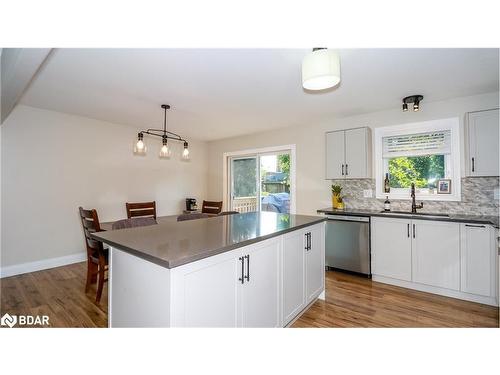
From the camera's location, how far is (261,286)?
179 centimetres

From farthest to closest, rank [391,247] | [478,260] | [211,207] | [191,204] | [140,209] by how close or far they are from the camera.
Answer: [191,204] → [211,207] → [140,209] → [391,247] → [478,260]

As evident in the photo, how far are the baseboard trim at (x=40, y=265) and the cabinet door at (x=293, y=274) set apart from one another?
372 centimetres

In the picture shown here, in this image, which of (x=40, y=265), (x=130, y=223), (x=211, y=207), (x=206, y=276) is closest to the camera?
(x=206, y=276)

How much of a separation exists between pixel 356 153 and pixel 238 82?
7.00 ft

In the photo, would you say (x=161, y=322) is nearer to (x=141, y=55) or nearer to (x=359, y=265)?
(x=141, y=55)

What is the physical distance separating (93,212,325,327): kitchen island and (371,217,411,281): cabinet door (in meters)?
1.57

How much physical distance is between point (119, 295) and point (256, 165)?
13.0 feet

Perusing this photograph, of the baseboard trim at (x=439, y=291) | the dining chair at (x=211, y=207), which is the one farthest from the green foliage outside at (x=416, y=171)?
the dining chair at (x=211, y=207)

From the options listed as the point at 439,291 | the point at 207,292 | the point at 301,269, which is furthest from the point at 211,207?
the point at 439,291

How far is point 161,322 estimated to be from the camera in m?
1.31

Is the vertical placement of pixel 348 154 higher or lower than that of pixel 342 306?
higher

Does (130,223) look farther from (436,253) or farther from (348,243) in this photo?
(436,253)

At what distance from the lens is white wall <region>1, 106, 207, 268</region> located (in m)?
3.46
